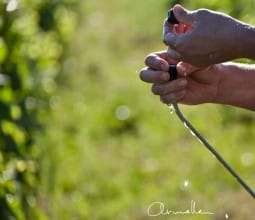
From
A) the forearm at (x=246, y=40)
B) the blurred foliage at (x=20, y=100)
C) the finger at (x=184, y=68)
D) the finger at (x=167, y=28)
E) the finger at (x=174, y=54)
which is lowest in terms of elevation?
the blurred foliage at (x=20, y=100)

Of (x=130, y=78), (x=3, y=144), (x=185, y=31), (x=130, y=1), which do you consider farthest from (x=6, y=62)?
(x=130, y=1)

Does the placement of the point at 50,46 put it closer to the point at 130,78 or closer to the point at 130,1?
the point at 130,78

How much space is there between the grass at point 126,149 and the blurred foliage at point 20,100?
25cm

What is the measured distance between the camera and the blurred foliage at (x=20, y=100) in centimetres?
389

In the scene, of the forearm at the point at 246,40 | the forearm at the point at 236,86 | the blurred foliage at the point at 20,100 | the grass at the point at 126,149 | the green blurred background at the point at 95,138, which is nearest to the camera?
the forearm at the point at 246,40

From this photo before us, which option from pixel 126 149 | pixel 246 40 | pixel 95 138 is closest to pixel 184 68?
pixel 246 40

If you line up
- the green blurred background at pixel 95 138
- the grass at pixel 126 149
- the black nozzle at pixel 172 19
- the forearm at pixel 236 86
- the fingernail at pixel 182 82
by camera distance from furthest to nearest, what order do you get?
the grass at pixel 126 149, the green blurred background at pixel 95 138, the forearm at pixel 236 86, the fingernail at pixel 182 82, the black nozzle at pixel 172 19

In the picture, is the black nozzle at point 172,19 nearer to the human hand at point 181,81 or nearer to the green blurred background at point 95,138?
the human hand at point 181,81

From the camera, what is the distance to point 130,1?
32.7ft

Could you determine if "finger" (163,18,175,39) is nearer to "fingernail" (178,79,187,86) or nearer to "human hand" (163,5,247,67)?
"human hand" (163,5,247,67)

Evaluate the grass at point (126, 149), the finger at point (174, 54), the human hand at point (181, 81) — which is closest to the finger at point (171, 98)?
the human hand at point (181, 81)

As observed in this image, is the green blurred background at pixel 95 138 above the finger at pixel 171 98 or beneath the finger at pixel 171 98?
beneath

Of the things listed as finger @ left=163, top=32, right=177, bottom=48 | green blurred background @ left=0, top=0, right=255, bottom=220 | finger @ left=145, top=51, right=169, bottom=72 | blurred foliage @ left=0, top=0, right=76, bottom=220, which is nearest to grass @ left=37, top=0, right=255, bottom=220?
green blurred background @ left=0, top=0, right=255, bottom=220

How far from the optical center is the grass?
500 cm
